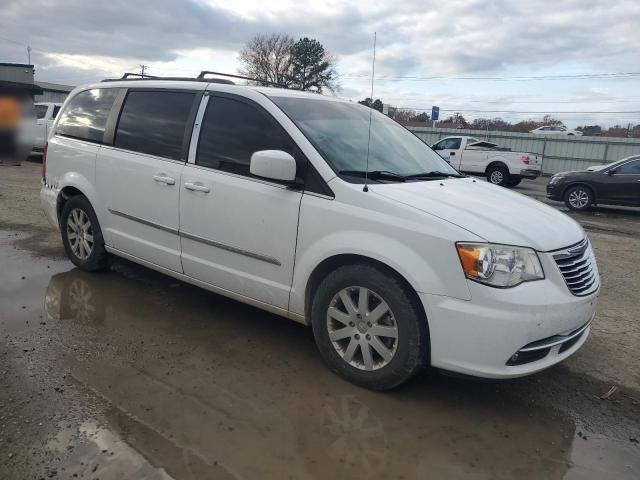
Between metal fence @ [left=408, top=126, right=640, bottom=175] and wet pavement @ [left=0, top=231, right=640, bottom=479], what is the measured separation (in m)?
23.1

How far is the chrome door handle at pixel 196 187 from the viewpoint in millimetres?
3950

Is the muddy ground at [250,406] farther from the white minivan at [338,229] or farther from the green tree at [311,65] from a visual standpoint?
the green tree at [311,65]

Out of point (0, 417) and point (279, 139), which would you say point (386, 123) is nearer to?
point (279, 139)

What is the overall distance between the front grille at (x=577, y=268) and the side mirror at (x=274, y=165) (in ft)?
5.34

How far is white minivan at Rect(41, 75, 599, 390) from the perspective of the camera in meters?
2.96

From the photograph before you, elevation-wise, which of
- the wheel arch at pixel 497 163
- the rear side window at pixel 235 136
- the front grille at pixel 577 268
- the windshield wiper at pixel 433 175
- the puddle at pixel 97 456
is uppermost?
the rear side window at pixel 235 136

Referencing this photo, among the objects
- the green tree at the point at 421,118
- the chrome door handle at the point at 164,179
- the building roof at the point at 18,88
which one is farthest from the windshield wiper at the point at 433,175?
the green tree at the point at 421,118

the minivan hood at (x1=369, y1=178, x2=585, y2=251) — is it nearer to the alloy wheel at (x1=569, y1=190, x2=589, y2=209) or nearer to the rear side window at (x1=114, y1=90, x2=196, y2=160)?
the rear side window at (x1=114, y1=90, x2=196, y2=160)

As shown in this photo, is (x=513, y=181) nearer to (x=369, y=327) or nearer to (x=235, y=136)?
(x=235, y=136)

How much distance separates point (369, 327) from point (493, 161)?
17.3 meters

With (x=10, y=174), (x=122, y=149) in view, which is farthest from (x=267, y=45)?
(x=122, y=149)

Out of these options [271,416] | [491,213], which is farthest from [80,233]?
[491,213]

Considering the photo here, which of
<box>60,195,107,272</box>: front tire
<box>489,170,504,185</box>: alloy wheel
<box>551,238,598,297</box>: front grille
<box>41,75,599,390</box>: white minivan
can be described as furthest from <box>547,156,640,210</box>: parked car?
<box>60,195,107,272</box>: front tire

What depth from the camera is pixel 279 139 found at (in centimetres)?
371
